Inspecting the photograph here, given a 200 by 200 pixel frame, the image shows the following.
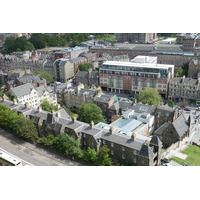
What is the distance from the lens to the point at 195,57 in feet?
421

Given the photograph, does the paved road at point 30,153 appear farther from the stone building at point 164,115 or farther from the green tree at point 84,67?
the green tree at point 84,67

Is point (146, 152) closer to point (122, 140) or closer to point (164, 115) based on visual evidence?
point (122, 140)

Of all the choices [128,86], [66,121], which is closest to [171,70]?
[128,86]

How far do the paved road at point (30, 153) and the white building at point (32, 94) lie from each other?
21.9 meters

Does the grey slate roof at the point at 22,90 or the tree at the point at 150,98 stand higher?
the grey slate roof at the point at 22,90

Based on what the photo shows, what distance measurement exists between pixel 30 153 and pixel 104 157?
18929mm

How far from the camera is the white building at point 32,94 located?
88.0 metres

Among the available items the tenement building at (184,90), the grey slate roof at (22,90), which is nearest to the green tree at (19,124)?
the grey slate roof at (22,90)

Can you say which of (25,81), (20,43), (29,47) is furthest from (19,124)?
(20,43)

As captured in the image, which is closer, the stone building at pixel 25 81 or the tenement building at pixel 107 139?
the tenement building at pixel 107 139

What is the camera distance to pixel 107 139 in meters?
57.1

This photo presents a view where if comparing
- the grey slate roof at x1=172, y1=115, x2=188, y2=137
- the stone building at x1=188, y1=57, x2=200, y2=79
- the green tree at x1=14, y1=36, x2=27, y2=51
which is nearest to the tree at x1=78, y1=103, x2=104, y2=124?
the grey slate roof at x1=172, y1=115, x2=188, y2=137

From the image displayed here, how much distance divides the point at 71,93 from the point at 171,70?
45533 millimetres

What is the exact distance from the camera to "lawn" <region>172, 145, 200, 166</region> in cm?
5666
